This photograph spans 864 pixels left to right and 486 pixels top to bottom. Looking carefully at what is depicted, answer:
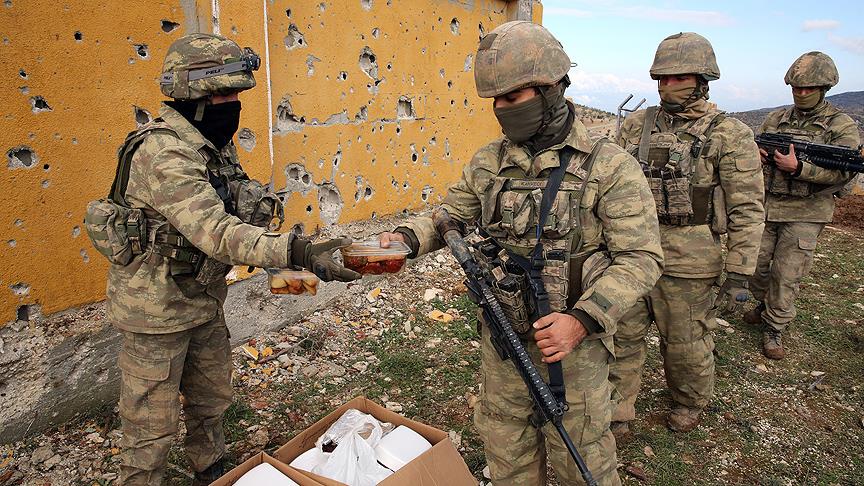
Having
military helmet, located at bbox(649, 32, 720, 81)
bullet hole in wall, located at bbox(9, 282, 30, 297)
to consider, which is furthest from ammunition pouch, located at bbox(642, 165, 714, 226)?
bullet hole in wall, located at bbox(9, 282, 30, 297)

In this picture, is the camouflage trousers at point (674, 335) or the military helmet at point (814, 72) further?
the military helmet at point (814, 72)

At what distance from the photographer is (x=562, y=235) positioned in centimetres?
192

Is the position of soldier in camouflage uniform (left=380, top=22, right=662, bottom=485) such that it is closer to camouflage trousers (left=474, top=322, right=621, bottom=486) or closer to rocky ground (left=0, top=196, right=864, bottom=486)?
camouflage trousers (left=474, top=322, right=621, bottom=486)

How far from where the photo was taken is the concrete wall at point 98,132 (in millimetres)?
2529

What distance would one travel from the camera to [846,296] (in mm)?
5438

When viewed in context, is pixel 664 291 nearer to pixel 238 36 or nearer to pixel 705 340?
pixel 705 340

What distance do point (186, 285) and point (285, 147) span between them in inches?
72.6

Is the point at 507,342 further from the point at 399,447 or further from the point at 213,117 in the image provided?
the point at 213,117

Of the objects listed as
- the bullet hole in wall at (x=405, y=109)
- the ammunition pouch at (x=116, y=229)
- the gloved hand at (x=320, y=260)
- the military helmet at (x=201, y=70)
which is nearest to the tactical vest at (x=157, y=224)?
the ammunition pouch at (x=116, y=229)

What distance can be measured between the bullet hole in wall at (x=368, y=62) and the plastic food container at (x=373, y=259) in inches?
111

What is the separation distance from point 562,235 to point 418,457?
960 mm

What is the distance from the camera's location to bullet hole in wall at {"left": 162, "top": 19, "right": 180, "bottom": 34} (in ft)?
9.71

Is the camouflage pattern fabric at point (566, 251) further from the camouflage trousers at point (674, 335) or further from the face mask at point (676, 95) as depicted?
the face mask at point (676, 95)

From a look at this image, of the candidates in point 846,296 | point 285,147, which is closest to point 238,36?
point 285,147
